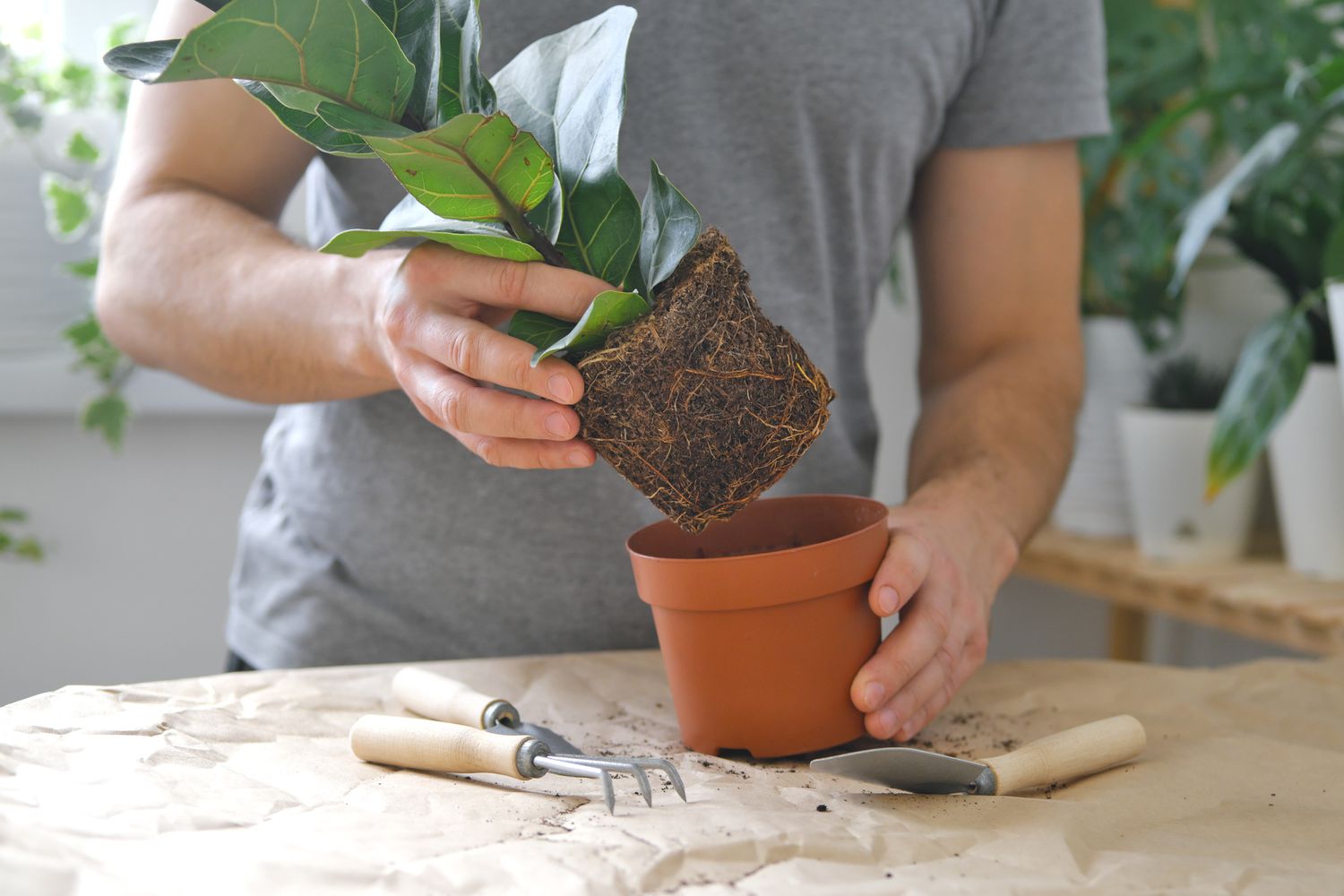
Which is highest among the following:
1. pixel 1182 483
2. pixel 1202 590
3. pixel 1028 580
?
pixel 1182 483

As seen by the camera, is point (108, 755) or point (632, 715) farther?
point (632, 715)

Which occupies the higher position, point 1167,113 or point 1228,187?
point 1167,113

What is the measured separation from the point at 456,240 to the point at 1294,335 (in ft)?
3.47

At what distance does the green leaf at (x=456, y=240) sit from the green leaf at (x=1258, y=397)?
96 cm

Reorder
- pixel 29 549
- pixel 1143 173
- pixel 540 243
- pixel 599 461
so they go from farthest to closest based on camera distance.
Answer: pixel 1143 173, pixel 29 549, pixel 599 461, pixel 540 243

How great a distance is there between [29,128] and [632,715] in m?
1.18

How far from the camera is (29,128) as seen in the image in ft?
4.69

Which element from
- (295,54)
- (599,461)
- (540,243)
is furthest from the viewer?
(599,461)

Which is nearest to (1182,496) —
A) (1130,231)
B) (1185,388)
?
(1185,388)

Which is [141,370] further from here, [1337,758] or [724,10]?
[1337,758]

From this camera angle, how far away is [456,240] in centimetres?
54

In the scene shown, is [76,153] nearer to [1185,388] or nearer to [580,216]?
[580,216]

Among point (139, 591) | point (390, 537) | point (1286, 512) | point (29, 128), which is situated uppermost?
point (29, 128)

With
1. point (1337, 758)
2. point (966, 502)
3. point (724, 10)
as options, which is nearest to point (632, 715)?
point (966, 502)
